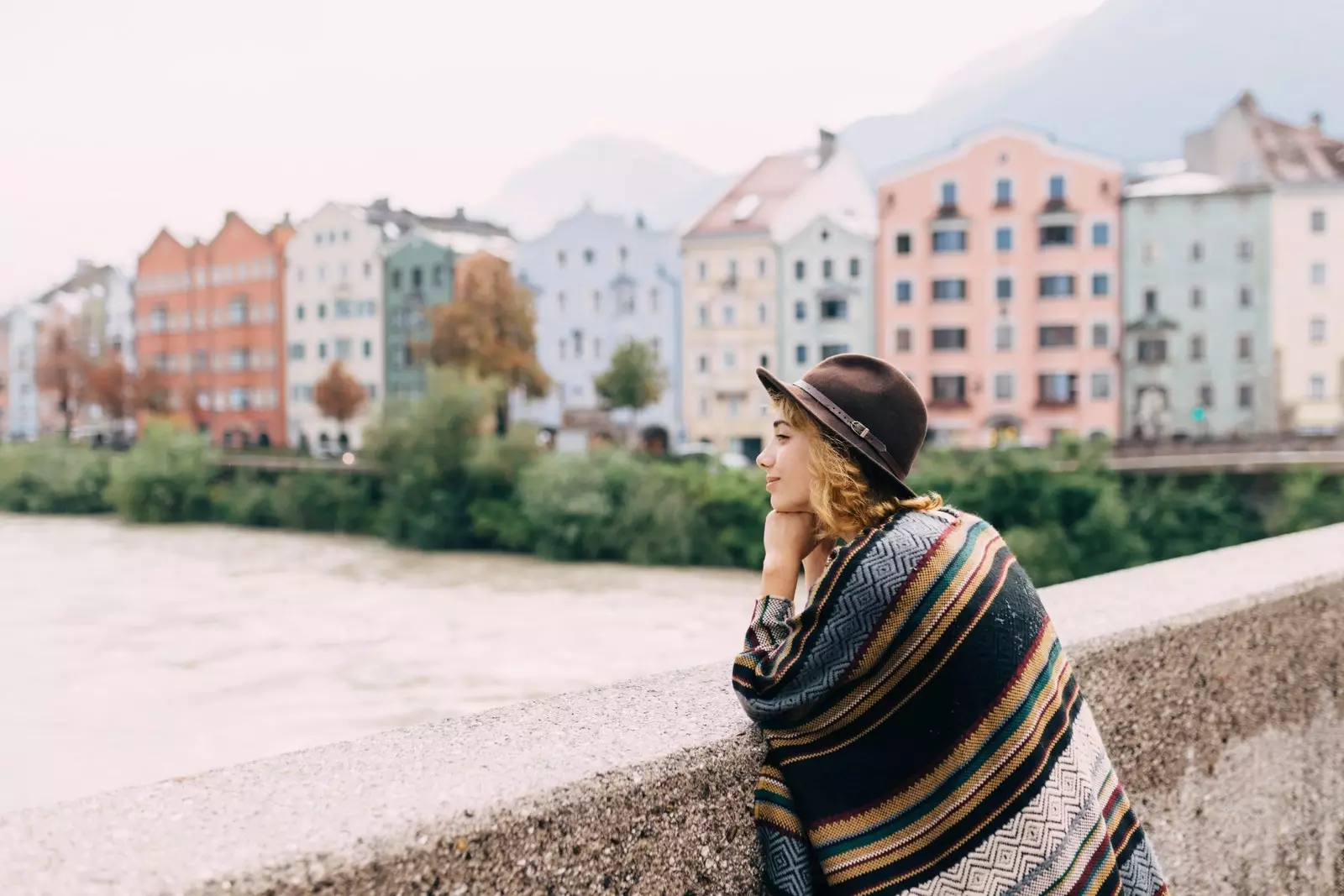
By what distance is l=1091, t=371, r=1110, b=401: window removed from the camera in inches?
1379

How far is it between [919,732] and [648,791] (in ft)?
0.90

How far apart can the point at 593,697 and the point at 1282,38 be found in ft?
290

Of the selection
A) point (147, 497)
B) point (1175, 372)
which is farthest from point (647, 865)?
point (147, 497)

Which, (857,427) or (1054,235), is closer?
(857,427)

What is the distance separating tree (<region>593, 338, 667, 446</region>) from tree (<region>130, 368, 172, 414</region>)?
22.5 m

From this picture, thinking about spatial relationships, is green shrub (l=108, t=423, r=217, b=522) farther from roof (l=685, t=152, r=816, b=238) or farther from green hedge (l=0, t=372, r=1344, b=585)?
roof (l=685, t=152, r=816, b=238)

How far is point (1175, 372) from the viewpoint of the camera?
1356 inches

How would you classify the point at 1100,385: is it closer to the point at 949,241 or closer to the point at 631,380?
the point at 949,241

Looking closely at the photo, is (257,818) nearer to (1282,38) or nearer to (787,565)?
(787,565)

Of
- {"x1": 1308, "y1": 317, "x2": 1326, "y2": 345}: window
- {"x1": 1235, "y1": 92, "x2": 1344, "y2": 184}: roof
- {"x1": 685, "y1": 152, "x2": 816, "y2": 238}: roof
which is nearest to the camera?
{"x1": 1308, "y1": 317, "x2": 1326, "y2": 345}: window

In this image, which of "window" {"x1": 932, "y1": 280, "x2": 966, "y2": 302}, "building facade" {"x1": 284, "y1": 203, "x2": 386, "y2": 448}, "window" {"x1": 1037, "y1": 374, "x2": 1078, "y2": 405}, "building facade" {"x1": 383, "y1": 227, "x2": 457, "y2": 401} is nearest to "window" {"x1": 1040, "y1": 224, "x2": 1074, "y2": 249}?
"window" {"x1": 932, "y1": 280, "x2": 966, "y2": 302}

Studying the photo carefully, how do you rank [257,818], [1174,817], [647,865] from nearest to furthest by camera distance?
[257,818] → [647,865] → [1174,817]

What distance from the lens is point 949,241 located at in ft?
118

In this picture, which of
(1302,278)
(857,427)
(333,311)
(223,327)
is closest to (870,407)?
(857,427)
